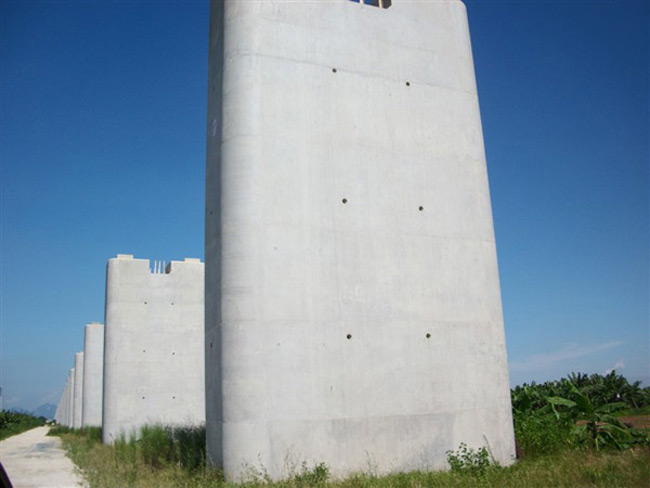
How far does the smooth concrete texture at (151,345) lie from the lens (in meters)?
22.6

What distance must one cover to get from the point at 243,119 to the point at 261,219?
174 centimetres

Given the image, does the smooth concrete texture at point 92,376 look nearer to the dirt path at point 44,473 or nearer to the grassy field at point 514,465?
the dirt path at point 44,473

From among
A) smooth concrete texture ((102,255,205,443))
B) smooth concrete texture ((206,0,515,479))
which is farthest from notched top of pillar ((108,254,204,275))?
smooth concrete texture ((206,0,515,479))

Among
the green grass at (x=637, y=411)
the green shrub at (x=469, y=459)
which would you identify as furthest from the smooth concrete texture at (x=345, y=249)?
the green grass at (x=637, y=411)

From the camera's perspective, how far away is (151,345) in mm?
23266

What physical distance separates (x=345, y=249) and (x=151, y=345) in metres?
16.1

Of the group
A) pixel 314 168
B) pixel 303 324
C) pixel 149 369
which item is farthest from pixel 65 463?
pixel 314 168

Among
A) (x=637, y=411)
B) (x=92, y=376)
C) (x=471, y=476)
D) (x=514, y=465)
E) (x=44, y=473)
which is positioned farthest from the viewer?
(x=92, y=376)

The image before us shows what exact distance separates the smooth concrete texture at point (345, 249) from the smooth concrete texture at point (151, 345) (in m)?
14.4

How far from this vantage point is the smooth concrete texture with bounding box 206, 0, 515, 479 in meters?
8.75

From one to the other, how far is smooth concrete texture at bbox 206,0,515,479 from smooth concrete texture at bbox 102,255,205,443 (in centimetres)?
1438

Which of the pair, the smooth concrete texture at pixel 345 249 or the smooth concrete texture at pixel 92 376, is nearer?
the smooth concrete texture at pixel 345 249

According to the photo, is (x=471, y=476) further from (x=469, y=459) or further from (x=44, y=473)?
(x=44, y=473)

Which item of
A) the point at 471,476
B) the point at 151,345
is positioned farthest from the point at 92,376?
the point at 471,476
